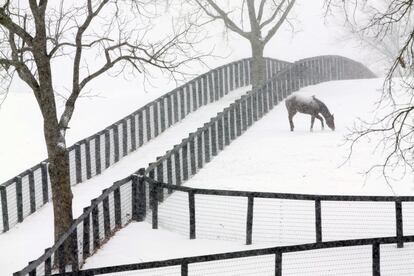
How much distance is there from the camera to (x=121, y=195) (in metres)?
16.1

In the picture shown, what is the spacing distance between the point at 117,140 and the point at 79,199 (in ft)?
14.5

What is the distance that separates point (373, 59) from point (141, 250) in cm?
7406

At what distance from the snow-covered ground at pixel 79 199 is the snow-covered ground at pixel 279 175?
2.11m

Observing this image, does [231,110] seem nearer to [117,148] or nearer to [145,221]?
[117,148]

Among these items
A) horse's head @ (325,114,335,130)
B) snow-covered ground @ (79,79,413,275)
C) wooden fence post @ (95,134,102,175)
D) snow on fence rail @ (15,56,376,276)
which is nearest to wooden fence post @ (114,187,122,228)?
snow on fence rail @ (15,56,376,276)

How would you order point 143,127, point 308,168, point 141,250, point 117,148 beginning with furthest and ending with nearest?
1. point 143,127
2. point 117,148
3. point 308,168
4. point 141,250

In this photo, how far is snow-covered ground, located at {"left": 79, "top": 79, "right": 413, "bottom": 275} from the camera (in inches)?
555

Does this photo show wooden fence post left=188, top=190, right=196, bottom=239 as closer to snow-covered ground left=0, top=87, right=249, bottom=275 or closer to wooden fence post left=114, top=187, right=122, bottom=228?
wooden fence post left=114, top=187, right=122, bottom=228

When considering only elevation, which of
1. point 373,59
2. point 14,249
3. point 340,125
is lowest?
point 14,249

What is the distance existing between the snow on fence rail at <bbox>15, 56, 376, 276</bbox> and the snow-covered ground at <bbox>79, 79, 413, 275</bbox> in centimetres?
27

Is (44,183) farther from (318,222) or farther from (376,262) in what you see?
(376,262)

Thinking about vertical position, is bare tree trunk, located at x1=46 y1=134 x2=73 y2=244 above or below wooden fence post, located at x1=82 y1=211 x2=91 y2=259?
above

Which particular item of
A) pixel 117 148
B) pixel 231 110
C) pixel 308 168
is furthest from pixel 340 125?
pixel 117 148

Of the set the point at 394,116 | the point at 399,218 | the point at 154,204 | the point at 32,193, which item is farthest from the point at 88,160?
the point at 399,218
